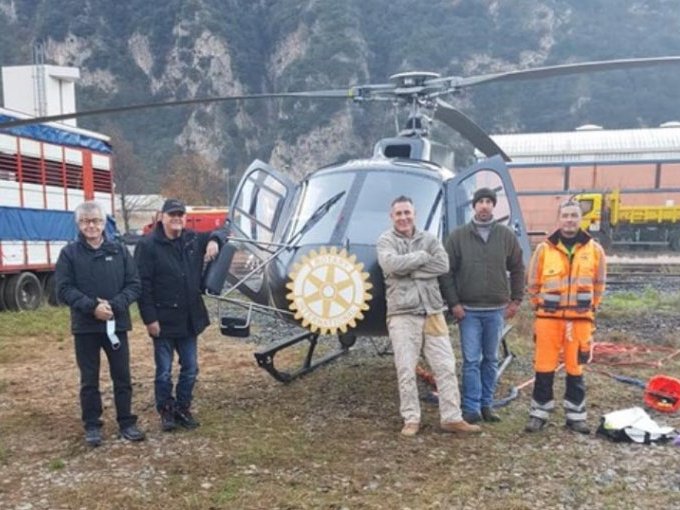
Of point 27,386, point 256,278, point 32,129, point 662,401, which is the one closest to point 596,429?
point 662,401

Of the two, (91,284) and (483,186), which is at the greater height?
(483,186)

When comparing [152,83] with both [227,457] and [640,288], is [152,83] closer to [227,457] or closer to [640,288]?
[640,288]

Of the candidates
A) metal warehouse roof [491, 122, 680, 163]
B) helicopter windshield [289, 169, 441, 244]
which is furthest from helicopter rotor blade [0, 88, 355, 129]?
metal warehouse roof [491, 122, 680, 163]

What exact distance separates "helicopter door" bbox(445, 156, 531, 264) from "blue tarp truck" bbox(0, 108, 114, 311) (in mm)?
7898

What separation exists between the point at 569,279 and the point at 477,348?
0.82 metres

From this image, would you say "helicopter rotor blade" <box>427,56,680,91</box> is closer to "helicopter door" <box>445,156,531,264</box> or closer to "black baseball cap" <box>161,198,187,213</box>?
"helicopter door" <box>445,156,531,264</box>

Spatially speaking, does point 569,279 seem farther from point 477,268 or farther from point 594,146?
point 594,146

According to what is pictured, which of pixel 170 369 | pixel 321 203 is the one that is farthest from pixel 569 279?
pixel 170 369

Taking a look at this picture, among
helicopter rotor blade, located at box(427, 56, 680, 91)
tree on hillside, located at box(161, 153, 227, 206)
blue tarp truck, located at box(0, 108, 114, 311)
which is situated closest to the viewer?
helicopter rotor blade, located at box(427, 56, 680, 91)

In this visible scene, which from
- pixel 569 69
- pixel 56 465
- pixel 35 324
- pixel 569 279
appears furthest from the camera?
pixel 35 324

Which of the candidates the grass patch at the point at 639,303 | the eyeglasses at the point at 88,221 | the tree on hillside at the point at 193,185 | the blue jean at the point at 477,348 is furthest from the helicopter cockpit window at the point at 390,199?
the tree on hillside at the point at 193,185

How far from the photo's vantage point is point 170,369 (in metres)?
4.80

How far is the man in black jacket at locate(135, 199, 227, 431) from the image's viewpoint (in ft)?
15.4

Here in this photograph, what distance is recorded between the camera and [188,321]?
15.6 feet
